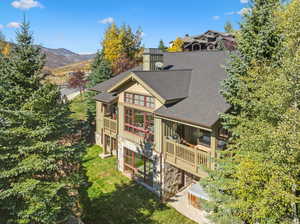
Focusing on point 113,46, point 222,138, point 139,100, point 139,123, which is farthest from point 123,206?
point 113,46

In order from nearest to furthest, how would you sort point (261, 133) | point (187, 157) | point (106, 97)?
1. point (261, 133)
2. point (187, 157)
3. point (106, 97)

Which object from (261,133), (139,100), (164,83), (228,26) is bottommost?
(261,133)

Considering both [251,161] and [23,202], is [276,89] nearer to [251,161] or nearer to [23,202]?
[251,161]

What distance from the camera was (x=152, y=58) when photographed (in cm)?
1723

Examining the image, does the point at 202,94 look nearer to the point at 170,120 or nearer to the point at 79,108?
the point at 170,120

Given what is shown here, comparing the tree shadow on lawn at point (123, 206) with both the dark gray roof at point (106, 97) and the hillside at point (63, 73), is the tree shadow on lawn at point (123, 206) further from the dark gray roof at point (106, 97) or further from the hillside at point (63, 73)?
the hillside at point (63, 73)

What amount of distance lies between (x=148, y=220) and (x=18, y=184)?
282 inches

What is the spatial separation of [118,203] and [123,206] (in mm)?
500

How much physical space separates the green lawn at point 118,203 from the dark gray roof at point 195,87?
18.8ft

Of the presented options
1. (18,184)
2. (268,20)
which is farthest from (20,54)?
(268,20)

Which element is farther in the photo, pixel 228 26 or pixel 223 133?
pixel 223 133

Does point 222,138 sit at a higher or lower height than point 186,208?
higher

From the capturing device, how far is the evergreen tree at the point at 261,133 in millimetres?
5863

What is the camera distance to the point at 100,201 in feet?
48.1
